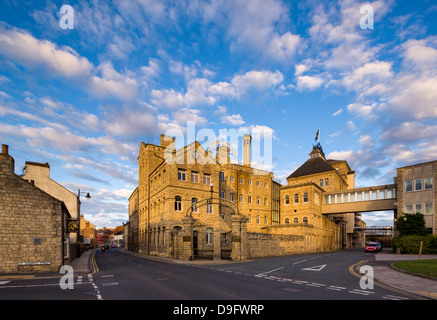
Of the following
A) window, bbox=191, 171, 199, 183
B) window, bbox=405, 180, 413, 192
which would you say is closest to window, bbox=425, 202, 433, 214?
window, bbox=405, 180, 413, 192

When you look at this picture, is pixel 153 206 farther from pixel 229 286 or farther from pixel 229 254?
pixel 229 286

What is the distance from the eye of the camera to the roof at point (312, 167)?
6356cm

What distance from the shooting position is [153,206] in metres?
43.3

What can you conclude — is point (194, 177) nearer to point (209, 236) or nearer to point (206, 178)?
point (206, 178)

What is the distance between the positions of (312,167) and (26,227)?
59756mm

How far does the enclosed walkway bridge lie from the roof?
10.8 m

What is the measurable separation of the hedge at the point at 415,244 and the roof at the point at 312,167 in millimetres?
28781

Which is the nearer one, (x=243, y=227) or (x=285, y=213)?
(x=243, y=227)

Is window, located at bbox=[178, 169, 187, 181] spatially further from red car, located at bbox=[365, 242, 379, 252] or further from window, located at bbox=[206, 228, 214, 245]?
red car, located at bbox=[365, 242, 379, 252]

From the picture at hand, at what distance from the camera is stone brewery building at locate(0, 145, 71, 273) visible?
1814 centimetres

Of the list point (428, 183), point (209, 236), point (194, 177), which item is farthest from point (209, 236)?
point (428, 183)

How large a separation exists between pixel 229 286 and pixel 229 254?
1903 cm
